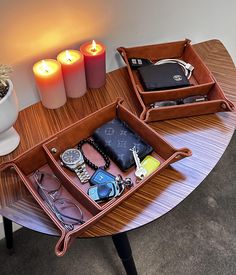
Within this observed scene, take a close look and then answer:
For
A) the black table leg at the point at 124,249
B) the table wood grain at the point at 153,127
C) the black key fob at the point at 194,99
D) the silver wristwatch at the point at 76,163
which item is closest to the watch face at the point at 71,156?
the silver wristwatch at the point at 76,163

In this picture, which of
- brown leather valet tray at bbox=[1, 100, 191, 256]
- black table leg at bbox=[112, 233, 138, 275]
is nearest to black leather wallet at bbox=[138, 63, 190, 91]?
brown leather valet tray at bbox=[1, 100, 191, 256]

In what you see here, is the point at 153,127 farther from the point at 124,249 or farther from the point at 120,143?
the point at 124,249

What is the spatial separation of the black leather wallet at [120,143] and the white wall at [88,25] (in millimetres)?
267

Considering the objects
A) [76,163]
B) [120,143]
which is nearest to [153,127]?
[120,143]

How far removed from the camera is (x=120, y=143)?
739 mm

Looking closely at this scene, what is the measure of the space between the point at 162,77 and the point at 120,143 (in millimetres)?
249

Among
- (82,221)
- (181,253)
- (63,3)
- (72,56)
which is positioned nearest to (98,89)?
(72,56)

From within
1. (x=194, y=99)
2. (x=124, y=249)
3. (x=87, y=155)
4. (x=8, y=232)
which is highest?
(x=194, y=99)

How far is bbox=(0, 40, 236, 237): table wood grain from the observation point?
0.66 metres

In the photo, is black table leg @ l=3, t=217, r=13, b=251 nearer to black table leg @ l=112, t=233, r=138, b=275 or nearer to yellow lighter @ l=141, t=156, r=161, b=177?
black table leg @ l=112, t=233, r=138, b=275

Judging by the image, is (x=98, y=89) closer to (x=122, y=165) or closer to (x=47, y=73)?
(x=47, y=73)

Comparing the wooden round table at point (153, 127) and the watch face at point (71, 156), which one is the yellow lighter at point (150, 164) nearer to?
the wooden round table at point (153, 127)

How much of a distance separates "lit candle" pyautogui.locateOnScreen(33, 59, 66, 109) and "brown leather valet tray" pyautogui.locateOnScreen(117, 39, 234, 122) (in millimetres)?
201

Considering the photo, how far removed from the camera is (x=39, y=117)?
85cm
